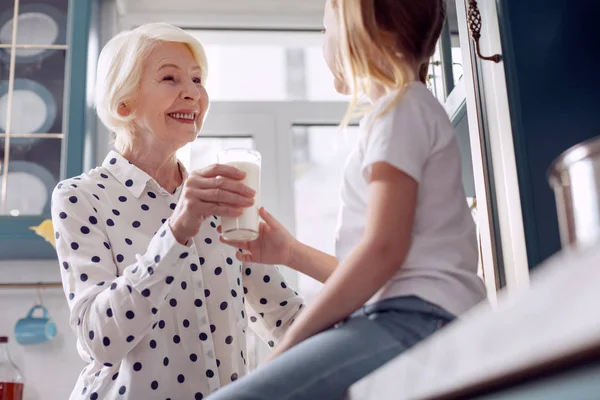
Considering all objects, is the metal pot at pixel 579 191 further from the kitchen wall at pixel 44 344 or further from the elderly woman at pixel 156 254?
the kitchen wall at pixel 44 344

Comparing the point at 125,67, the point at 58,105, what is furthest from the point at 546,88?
the point at 58,105

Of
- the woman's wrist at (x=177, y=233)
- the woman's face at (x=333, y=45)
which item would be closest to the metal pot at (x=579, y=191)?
the woman's face at (x=333, y=45)

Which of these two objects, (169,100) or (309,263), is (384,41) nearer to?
(309,263)

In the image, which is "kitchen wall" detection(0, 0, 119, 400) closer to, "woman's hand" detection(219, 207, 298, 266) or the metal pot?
"woman's hand" detection(219, 207, 298, 266)

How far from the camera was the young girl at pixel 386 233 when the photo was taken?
822 mm

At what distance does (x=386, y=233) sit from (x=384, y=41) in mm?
300

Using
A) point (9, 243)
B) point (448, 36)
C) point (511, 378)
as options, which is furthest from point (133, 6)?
point (511, 378)

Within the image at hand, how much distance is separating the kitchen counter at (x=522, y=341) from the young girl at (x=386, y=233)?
27 cm

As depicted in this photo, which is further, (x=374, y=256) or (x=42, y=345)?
(x=42, y=345)

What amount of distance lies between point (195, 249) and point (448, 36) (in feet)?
2.63

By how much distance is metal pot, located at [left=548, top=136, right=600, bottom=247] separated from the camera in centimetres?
101

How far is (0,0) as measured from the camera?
2.43m

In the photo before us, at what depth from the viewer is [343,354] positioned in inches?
32.3

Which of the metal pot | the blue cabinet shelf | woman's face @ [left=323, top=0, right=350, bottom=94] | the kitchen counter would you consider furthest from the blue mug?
the kitchen counter
